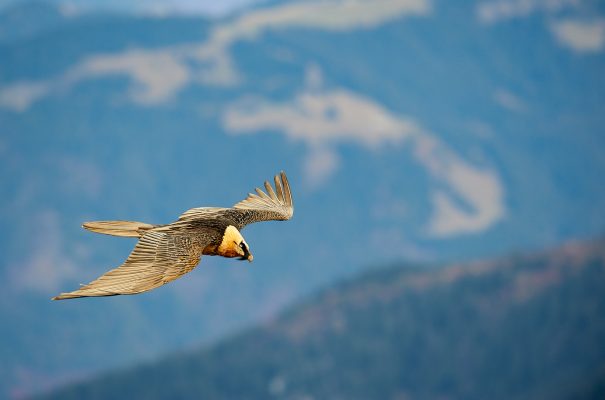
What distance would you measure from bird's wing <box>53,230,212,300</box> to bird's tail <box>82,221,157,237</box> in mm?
1340

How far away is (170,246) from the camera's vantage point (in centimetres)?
2700

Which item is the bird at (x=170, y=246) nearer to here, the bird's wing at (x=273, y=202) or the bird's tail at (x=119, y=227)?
the bird's tail at (x=119, y=227)

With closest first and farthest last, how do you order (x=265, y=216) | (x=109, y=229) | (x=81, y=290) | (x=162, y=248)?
(x=81, y=290) < (x=162, y=248) < (x=109, y=229) < (x=265, y=216)

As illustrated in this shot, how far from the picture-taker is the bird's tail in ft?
94.1

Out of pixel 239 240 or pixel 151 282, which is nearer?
pixel 151 282

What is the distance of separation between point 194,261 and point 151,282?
1762 mm

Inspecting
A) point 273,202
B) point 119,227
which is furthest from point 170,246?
point 273,202

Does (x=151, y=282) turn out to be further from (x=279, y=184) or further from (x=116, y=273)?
(x=279, y=184)

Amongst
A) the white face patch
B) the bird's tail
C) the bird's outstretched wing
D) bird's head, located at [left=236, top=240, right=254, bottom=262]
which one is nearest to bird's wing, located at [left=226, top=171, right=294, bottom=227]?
the bird's outstretched wing

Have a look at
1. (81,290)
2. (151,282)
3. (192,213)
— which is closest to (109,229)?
(192,213)

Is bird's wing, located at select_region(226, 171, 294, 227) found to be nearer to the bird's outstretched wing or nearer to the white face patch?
the bird's outstretched wing

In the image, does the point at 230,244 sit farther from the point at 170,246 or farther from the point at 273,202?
the point at 273,202

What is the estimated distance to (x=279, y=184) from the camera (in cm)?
3516

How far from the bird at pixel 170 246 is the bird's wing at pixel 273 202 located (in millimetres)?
2100
